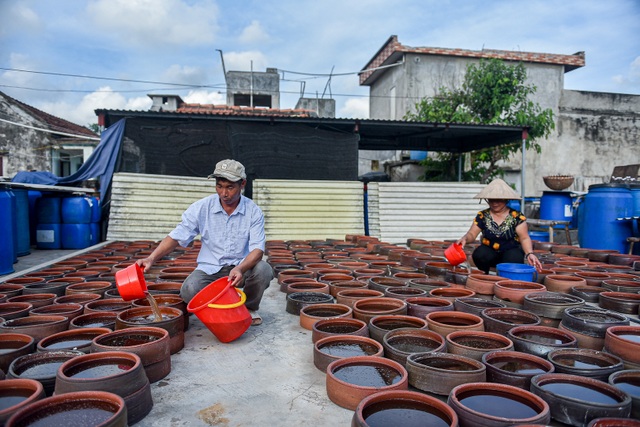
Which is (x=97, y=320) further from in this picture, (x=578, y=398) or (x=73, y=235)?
(x=73, y=235)

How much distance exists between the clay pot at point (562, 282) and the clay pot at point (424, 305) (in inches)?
48.3

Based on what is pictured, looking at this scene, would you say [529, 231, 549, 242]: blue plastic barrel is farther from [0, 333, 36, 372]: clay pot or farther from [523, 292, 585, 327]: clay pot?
[0, 333, 36, 372]: clay pot

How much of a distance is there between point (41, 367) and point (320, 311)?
1807 millimetres

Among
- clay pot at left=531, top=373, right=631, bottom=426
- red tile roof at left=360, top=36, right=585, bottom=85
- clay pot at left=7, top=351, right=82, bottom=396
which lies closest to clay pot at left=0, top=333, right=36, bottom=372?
clay pot at left=7, top=351, right=82, bottom=396

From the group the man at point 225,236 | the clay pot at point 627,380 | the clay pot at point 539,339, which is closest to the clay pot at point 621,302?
the clay pot at point 539,339

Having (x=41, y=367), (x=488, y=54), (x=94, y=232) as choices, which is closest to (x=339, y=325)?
(x=41, y=367)

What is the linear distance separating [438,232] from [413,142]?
3.00m

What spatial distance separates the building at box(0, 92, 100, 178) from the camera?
14.1 meters

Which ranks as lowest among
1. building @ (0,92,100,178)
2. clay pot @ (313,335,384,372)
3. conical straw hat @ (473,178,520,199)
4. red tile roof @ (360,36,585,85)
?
clay pot @ (313,335,384,372)

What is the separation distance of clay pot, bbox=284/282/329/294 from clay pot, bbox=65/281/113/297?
1.58 metres

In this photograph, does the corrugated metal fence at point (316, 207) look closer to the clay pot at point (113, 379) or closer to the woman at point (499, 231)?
the woman at point (499, 231)

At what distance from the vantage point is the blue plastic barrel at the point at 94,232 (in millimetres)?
7025

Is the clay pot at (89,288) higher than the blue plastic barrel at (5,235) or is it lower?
lower

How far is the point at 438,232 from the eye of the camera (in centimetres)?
815
